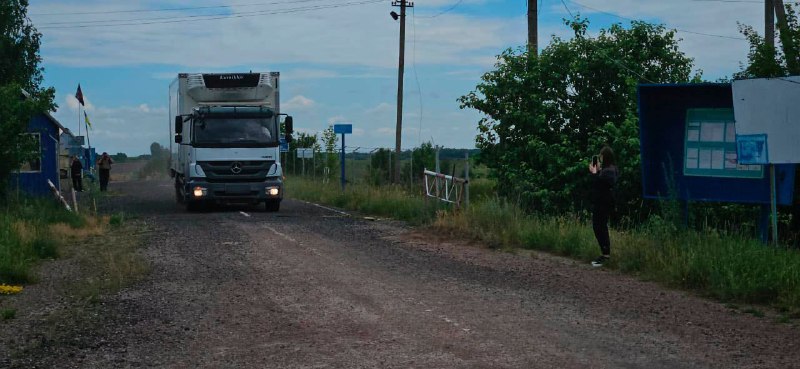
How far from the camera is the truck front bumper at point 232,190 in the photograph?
25000 millimetres

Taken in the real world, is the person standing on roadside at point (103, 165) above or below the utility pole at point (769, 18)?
Result: below

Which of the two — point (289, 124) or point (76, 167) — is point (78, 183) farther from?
point (289, 124)

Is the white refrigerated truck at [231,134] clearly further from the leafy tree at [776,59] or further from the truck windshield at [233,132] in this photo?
the leafy tree at [776,59]

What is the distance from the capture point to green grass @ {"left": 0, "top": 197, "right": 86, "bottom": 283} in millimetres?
13047

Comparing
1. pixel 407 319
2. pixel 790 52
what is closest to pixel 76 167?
pixel 790 52

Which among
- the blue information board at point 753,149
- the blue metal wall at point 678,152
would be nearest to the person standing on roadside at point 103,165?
the blue metal wall at point 678,152

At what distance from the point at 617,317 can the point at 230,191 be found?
17176 mm

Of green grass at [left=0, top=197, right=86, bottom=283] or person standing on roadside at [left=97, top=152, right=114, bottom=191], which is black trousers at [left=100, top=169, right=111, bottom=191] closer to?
person standing on roadside at [left=97, top=152, right=114, bottom=191]

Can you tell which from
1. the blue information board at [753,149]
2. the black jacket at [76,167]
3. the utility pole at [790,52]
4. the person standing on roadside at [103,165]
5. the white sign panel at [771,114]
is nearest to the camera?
the white sign panel at [771,114]

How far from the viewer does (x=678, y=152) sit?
1459cm

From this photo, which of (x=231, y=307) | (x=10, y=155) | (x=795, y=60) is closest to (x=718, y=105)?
(x=795, y=60)

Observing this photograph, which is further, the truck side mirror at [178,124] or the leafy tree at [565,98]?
the truck side mirror at [178,124]

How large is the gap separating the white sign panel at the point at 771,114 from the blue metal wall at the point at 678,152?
88 centimetres

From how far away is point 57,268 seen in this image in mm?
14453
